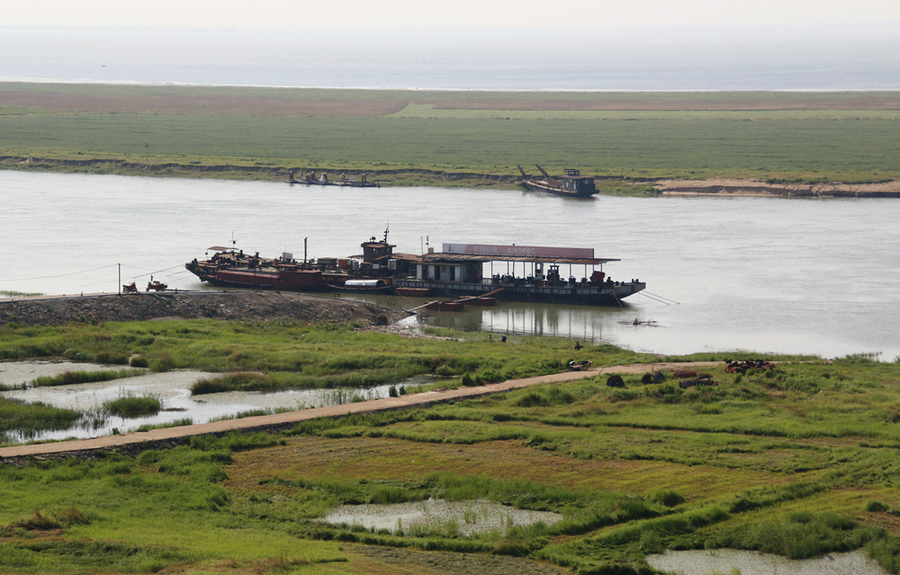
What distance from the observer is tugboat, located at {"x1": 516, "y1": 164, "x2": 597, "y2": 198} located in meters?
97.5

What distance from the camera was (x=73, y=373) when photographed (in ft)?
125

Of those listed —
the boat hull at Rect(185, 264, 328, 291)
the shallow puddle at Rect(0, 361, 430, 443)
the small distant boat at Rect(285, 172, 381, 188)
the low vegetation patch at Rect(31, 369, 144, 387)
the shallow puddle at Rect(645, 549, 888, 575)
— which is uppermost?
the small distant boat at Rect(285, 172, 381, 188)

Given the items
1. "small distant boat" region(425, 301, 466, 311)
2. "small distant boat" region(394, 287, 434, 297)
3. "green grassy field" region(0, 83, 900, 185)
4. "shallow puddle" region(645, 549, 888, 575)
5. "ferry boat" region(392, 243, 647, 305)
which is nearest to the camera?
"shallow puddle" region(645, 549, 888, 575)

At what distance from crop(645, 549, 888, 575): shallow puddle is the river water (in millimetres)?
23261

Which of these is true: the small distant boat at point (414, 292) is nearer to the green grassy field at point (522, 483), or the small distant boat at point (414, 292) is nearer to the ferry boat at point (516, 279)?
the ferry boat at point (516, 279)

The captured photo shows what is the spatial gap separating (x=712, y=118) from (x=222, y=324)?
400 feet

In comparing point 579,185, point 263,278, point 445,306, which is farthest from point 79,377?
point 579,185

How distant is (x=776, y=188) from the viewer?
99.2 m

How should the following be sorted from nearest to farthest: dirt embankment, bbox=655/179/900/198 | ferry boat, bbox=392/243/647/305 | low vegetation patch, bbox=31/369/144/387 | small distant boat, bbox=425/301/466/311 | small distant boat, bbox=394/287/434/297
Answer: low vegetation patch, bbox=31/369/144/387, small distant boat, bbox=425/301/466/311, ferry boat, bbox=392/243/647/305, small distant boat, bbox=394/287/434/297, dirt embankment, bbox=655/179/900/198

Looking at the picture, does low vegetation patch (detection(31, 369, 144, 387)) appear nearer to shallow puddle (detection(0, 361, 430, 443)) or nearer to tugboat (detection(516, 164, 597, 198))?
shallow puddle (detection(0, 361, 430, 443))

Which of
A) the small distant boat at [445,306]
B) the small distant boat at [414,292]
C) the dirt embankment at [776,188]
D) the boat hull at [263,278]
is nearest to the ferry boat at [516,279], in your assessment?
the small distant boat at [414,292]

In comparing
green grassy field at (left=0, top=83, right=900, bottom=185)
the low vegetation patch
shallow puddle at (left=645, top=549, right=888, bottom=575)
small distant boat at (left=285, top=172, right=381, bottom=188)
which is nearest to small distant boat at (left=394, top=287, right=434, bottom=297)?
the low vegetation patch

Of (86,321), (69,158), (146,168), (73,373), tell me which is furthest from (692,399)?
(69,158)

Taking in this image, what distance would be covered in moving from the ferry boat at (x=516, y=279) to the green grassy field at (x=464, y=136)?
4887cm
